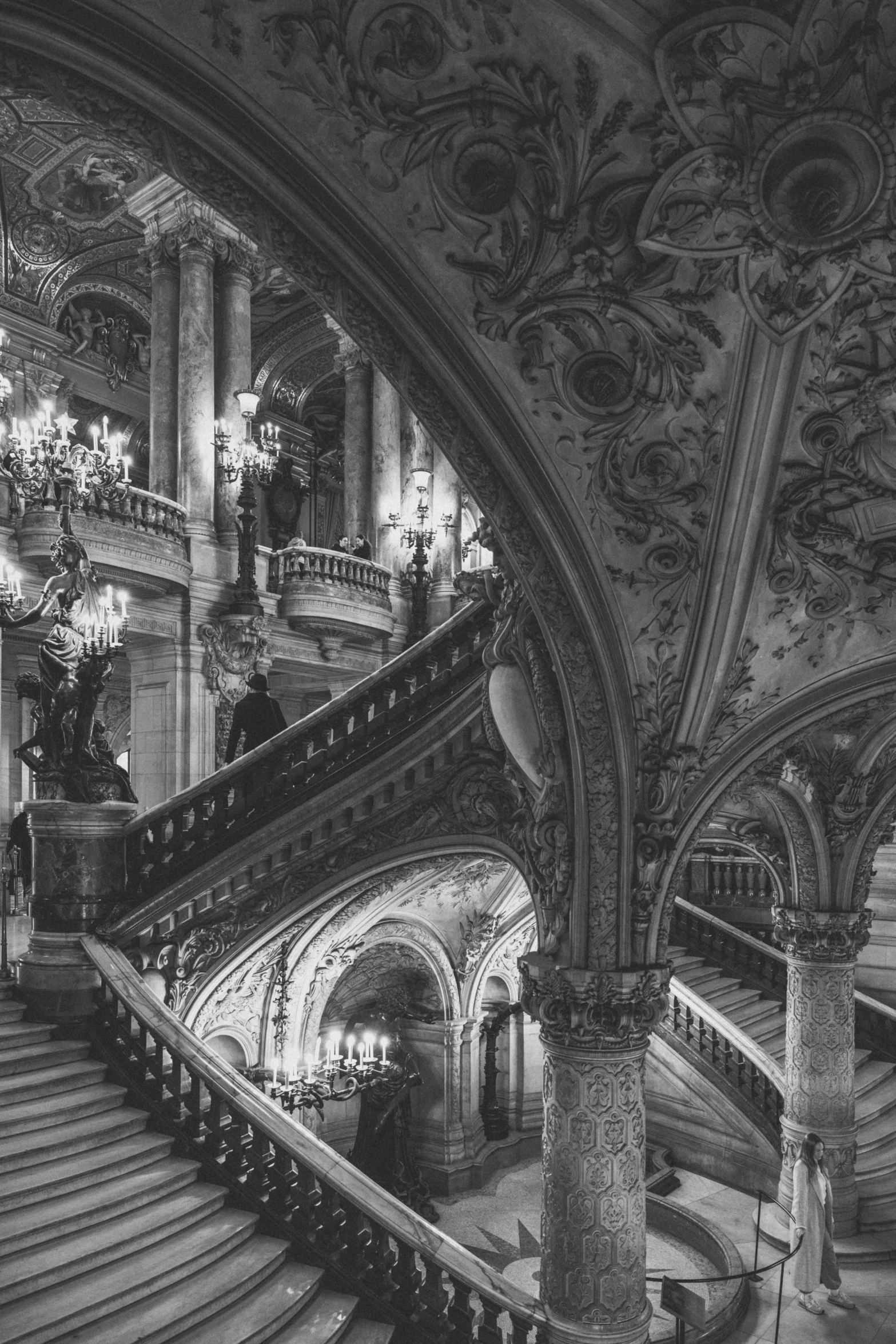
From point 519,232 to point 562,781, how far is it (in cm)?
303

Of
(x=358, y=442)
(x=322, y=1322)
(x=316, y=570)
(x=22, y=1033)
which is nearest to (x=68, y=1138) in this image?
(x=22, y=1033)

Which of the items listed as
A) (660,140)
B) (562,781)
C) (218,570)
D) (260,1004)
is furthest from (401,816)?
(218,570)

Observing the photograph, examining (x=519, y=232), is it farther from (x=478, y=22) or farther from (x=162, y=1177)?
(x=162, y=1177)

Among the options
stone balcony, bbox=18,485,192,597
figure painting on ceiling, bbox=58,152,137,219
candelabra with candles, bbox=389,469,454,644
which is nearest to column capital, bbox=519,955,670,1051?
stone balcony, bbox=18,485,192,597

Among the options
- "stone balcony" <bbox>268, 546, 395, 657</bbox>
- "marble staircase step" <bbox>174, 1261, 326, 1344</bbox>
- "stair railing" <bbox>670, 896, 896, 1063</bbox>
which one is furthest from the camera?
"stone balcony" <bbox>268, 546, 395, 657</bbox>

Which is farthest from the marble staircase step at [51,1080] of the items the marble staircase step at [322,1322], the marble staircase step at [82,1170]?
the marble staircase step at [322,1322]

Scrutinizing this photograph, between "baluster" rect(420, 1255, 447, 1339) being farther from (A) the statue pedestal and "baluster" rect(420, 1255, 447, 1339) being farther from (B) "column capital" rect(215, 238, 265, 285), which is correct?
(B) "column capital" rect(215, 238, 265, 285)

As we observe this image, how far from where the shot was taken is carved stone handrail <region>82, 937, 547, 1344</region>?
568cm

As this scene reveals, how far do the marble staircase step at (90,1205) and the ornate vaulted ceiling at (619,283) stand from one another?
3234mm

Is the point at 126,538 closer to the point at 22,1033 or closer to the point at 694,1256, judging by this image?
the point at 22,1033

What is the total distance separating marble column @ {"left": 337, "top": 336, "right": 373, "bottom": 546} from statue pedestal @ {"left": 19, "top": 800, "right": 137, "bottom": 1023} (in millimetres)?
9653

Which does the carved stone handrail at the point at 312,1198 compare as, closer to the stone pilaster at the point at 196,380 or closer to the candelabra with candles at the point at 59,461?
the candelabra with candles at the point at 59,461

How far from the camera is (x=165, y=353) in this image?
13.9m

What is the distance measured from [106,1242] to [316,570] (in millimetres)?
10391
